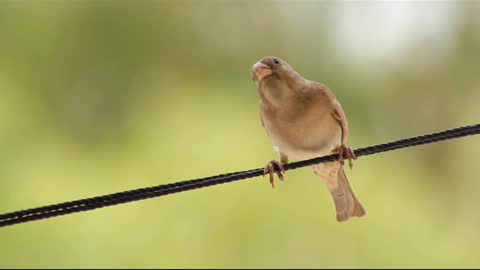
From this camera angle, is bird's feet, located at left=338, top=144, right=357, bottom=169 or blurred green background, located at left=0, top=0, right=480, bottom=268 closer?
bird's feet, located at left=338, top=144, right=357, bottom=169

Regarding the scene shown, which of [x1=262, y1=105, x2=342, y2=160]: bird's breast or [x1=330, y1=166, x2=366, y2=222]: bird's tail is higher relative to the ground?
[x1=262, y1=105, x2=342, y2=160]: bird's breast

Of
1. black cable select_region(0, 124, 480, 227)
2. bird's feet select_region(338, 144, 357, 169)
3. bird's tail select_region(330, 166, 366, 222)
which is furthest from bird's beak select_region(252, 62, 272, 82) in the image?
black cable select_region(0, 124, 480, 227)

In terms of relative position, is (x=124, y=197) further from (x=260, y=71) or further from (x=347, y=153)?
(x=260, y=71)

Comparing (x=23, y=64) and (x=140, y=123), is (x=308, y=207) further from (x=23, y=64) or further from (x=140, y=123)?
(x=23, y=64)

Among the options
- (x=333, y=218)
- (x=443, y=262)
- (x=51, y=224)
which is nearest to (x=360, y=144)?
(x=333, y=218)

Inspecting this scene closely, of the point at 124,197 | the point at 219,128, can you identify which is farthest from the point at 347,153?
the point at 219,128

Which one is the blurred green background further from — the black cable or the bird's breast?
the black cable

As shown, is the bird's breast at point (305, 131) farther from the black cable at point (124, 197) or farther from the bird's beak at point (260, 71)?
the black cable at point (124, 197)
